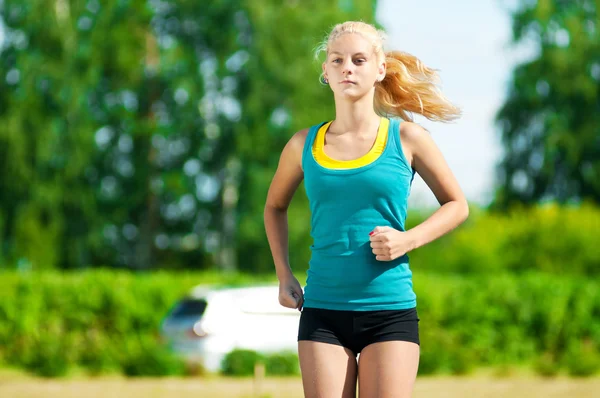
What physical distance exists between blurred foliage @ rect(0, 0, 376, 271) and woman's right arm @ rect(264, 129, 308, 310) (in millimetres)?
27460

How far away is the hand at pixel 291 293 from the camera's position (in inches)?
146

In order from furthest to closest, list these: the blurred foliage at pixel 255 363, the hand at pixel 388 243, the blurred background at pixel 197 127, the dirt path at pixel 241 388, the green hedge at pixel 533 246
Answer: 1. the blurred background at pixel 197 127
2. the green hedge at pixel 533 246
3. the blurred foliage at pixel 255 363
4. the dirt path at pixel 241 388
5. the hand at pixel 388 243

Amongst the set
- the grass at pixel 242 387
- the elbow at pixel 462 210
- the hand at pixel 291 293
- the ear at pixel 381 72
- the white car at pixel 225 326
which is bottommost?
the grass at pixel 242 387

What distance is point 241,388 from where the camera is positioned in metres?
13.1

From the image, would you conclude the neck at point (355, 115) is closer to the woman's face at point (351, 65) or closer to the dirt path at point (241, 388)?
the woman's face at point (351, 65)

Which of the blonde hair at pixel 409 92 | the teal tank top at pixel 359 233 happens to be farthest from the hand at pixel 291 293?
the blonde hair at pixel 409 92

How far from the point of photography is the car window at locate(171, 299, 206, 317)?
51.2 feet

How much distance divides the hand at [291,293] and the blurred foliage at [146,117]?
90.4 ft

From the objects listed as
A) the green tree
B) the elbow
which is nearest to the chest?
the elbow

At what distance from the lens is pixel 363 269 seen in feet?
11.3

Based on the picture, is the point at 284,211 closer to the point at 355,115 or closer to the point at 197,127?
the point at 355,115

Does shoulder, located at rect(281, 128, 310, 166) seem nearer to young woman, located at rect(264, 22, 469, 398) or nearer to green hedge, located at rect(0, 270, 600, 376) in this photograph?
young woman, located at rect(264, 22, 469, 398)

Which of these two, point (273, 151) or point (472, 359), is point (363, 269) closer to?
point (472, 359)

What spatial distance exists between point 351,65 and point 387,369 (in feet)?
3.49
